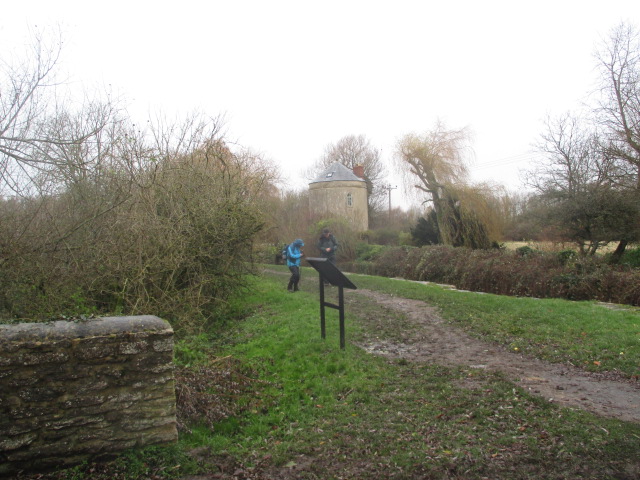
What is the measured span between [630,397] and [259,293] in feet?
31.4

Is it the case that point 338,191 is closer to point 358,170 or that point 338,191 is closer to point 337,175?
point 337,175

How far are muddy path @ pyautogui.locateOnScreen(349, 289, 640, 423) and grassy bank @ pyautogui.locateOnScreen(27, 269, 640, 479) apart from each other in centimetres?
29

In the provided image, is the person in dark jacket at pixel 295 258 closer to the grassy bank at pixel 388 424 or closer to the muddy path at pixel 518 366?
the muddy path at pixel 518 366

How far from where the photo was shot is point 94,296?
27.1 feet

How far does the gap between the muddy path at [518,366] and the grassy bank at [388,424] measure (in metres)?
0.29

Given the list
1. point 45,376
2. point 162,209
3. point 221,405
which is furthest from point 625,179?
point 45,376

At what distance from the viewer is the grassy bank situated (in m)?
3.76

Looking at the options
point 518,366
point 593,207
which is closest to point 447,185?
point 593,207

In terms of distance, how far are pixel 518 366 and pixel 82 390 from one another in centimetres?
506

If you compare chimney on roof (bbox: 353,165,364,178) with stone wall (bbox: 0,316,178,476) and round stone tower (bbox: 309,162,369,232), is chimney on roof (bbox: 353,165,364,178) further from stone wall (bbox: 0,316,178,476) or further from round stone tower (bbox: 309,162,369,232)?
stone wall (bbox: 0,316,178,476)

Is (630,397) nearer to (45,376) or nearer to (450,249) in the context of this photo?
(45,376)

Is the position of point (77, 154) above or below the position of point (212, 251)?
above

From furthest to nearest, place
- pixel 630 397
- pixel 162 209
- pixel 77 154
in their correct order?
pixel 162 209
pixel 77 154
pixel 630 397

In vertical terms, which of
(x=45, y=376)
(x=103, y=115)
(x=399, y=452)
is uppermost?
(x=103, y=115)
